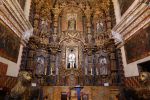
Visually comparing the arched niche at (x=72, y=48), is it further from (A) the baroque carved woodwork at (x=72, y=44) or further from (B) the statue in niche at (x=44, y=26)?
(B) the statue in niche at (x=44, y=26)

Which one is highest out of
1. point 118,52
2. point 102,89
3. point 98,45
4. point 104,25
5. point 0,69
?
point 104,25

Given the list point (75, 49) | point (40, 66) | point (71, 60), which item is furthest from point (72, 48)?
point (40, 66)

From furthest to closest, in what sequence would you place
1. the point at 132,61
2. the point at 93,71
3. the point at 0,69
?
1. the point at 93,71
2. the point at 132,61
3. the point at 0,69

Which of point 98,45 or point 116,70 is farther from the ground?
point 98,45

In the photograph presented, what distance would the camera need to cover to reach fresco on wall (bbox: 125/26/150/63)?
7.46 metres

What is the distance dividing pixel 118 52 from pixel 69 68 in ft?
14.7

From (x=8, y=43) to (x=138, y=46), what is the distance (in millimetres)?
7480

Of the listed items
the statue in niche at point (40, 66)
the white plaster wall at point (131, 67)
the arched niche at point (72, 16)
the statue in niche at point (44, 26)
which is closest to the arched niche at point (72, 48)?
the arched niche at point (72, 16)

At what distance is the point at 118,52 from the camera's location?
440 inches

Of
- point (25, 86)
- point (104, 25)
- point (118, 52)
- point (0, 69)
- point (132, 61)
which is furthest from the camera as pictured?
point (104, 25)

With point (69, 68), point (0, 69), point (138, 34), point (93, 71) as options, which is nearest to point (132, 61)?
point (138, 34)

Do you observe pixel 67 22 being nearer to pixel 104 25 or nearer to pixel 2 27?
pixel 104 25

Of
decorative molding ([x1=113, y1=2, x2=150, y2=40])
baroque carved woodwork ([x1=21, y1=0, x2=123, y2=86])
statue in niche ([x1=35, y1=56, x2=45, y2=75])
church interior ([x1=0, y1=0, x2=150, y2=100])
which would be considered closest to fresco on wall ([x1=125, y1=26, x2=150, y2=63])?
church interior ([x1=0, y1=0, x2=150, y2=100])

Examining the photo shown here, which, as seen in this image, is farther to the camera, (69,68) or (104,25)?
(104,25)
